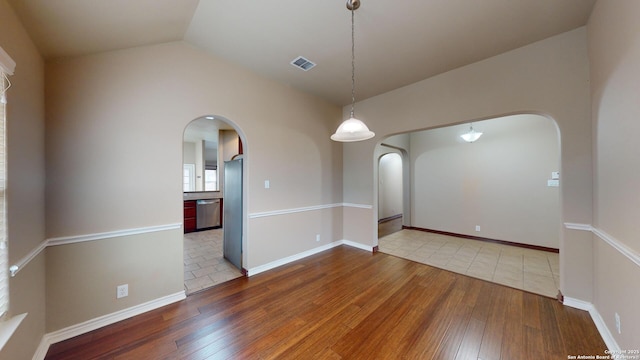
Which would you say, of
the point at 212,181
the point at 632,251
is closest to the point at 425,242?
the point at 632,251

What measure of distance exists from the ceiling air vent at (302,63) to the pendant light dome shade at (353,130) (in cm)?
133

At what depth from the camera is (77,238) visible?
1989mm

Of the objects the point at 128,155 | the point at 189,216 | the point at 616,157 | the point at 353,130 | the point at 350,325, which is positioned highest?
the point at 353,130

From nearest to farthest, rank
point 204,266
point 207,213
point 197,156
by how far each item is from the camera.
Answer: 1. point 204,266
2. point 207,213
3. point 197,156

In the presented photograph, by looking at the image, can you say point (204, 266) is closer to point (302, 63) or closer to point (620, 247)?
point (302, 63)

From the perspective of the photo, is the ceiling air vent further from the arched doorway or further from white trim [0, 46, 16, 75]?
the arched doorway

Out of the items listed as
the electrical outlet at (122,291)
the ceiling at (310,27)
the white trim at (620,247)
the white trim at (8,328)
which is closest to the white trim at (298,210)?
the electrical outlet at (122,291)

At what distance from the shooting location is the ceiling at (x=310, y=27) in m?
1.72

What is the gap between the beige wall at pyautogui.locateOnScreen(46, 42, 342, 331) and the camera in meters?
1.94

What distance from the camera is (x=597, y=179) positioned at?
212 centimetres

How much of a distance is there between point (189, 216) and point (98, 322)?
414 centimetres

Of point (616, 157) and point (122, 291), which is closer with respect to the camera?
point (616, 157)

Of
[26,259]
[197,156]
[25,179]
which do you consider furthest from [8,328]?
[197,156]

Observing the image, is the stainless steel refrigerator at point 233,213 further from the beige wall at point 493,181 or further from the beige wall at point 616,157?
the beige wall at point 493,181
